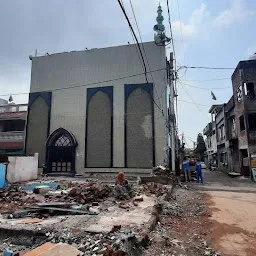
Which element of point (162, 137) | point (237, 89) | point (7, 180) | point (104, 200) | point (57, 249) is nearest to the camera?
point (57, 249)

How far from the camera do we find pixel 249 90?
20.7 meters

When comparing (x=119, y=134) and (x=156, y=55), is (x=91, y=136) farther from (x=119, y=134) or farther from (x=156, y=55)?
(x=156, y=55)

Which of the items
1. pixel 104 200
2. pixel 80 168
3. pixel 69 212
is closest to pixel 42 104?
pixel 80 168

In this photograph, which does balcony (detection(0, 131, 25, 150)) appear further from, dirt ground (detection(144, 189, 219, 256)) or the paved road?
dirt ground (detection(144, 189, 219, 256))

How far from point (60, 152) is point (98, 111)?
5.42m

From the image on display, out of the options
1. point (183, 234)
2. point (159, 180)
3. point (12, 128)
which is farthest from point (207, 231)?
point (12, 128)

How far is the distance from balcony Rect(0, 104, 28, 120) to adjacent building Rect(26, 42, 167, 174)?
285 centimetres

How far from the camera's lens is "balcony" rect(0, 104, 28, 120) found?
24.6m

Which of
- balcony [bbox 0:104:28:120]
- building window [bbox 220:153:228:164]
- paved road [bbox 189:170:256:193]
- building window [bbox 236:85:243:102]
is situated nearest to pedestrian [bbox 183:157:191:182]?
paved road [bbox 189:170:256:193]

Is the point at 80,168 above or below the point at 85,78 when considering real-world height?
below

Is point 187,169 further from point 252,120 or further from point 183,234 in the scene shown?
point 183,234

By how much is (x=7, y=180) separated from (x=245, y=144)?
62.4 ft

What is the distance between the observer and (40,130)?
21781 millimetres

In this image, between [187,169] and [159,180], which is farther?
[187,169]
